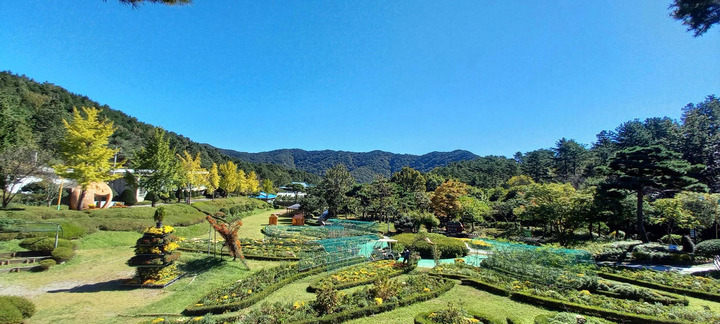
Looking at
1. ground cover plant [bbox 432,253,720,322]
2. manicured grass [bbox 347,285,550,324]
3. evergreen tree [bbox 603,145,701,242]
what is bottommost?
manicured grass [bbox 347,285,550,324]

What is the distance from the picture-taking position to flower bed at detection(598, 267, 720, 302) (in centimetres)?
1052

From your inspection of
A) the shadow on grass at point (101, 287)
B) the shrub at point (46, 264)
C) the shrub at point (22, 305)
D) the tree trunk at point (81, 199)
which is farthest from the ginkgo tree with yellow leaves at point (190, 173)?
the shrub at point (22, 305)

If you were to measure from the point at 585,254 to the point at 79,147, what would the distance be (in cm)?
3302

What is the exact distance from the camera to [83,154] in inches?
874

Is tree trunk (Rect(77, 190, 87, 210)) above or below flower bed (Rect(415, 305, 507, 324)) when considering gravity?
above

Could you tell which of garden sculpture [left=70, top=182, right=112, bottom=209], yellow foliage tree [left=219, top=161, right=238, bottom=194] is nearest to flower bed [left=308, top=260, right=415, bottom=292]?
garden sculpture [left=70, top=182, right=112, bottom=209]

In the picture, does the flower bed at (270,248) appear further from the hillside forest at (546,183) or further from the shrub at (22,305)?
the hillside forest at (546,183)

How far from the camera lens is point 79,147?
22062 millimetres

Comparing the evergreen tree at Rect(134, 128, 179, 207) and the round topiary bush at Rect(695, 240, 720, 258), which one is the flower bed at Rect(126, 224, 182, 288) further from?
the round topiary bush at Rect(695, 240, 720, 258)

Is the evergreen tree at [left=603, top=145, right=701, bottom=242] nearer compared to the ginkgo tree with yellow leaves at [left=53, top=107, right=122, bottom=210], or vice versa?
the evergreen tree at [left=603, top=145, right=701, bottom=242]

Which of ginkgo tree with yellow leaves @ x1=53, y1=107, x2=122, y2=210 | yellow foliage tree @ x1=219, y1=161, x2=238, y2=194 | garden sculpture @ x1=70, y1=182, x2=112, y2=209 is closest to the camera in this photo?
ginkgo tree with yellow leaves @ x1=53, y1=107, x2=122, y2=210

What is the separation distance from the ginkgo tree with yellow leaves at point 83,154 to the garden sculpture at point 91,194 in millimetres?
249

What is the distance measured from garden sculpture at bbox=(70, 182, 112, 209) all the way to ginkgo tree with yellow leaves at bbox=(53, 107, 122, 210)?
0.25 meters

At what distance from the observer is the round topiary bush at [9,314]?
6.65 m
